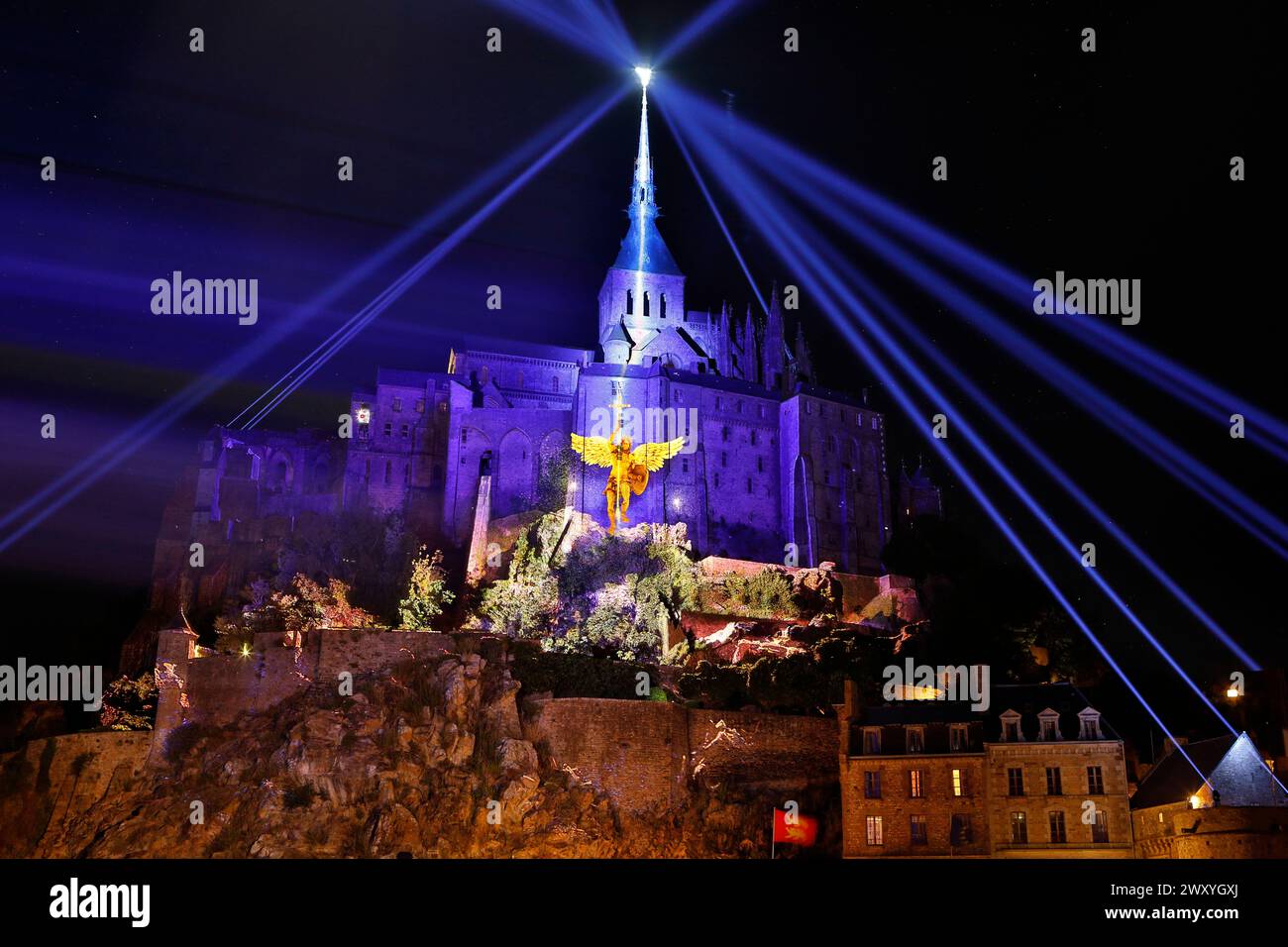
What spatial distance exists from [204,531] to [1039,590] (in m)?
47.9

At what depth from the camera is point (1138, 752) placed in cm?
5062

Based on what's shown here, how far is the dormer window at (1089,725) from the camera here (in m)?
40.0

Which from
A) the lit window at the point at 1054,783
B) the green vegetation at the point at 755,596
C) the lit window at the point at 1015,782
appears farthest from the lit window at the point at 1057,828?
the green vegetation at the point at 755,596

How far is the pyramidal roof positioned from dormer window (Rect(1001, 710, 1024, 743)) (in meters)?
56.2

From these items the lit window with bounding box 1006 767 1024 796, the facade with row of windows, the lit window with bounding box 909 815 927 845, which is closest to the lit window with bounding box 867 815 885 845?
the facade with row of windows

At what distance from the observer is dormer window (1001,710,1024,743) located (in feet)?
132

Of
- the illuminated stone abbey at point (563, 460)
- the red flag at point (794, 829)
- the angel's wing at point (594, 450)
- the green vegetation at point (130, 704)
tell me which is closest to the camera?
the red flag at point (794, 829)

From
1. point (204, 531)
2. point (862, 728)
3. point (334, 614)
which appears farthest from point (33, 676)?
point (862, 728)

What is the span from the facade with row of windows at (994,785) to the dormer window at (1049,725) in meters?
0.03

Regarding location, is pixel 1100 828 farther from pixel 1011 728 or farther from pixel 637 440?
pixel 637 440

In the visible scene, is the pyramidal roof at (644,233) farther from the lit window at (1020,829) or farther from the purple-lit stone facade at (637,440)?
the lit window at (1020,829)

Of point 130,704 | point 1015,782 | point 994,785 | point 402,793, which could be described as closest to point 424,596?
point 130,704

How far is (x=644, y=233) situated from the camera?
94.4 metres

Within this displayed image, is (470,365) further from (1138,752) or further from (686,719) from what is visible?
(1138,752)
